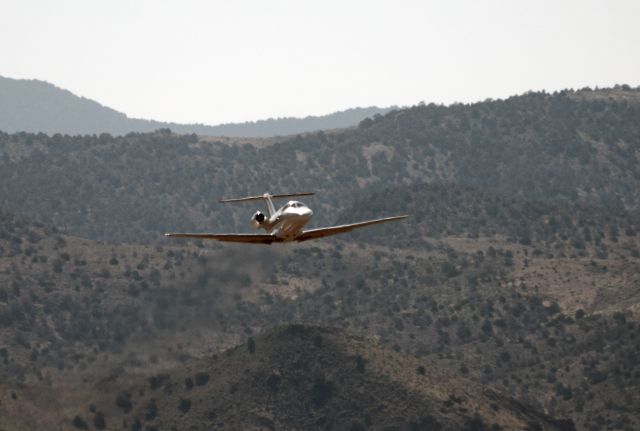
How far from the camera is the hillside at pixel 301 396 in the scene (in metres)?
123

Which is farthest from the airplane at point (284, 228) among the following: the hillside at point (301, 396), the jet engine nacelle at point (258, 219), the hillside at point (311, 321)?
the hillside at point (301, 396)

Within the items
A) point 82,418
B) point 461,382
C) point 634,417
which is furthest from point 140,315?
point 634,417

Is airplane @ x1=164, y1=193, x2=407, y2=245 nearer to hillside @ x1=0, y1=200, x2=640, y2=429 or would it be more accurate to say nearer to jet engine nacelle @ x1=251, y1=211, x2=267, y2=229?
jet engine nacelle @ x1=251, y1=211, x2=267, y2=229

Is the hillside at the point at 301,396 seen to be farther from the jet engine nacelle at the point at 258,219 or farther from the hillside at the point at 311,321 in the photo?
the jet engine nacelle at the point at 258,219

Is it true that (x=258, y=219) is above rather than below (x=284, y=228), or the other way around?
above

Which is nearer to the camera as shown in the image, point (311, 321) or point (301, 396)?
point (301, 396)

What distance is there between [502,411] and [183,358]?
3236cm

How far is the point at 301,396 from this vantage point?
438ft

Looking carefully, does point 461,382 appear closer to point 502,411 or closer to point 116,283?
point 502,411

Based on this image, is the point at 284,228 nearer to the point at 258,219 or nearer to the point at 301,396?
the point at 258,219

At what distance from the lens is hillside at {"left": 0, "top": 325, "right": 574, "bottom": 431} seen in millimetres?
123419

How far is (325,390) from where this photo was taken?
13375 cm

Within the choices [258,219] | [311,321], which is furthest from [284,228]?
[311,321]

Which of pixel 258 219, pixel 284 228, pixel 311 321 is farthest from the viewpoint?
pixel 311 321
